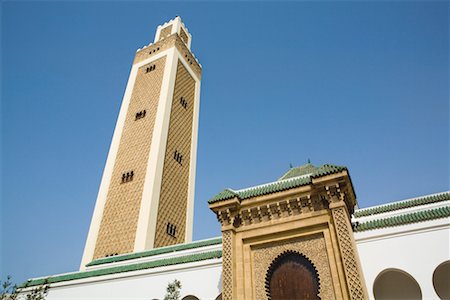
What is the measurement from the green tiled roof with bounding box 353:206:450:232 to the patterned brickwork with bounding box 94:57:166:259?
8120mm

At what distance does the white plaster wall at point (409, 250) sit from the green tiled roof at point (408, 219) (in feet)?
0.28

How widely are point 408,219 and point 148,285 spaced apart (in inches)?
245

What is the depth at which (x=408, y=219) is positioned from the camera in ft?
21.9

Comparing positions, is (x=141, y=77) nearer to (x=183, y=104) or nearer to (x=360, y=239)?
(x=183, y=104)

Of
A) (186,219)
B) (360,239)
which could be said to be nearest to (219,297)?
(360,239)

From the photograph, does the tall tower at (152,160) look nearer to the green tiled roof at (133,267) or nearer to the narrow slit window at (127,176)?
the narrow slit window at (127,176)

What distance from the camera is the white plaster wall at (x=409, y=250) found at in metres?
6.16

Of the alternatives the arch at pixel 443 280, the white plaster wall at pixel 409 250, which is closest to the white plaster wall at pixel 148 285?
the white plaster wall at pixel 409 250

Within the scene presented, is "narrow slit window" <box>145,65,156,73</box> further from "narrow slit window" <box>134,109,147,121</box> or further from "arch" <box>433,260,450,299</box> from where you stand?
"arch" <box>433,260,450,299</box>

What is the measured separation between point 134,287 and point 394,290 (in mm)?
6168

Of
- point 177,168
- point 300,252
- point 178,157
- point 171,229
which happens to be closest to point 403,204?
point 300,252

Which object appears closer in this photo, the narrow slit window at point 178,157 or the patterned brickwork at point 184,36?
the narrow slit window at point 178,157

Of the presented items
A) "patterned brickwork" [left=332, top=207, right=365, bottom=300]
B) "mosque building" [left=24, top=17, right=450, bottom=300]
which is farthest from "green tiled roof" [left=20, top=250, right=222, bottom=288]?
"patterned brickwork" [left=332, top=207, right=365, bottom=300]

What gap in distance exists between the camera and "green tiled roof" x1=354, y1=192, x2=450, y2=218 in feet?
25.6
